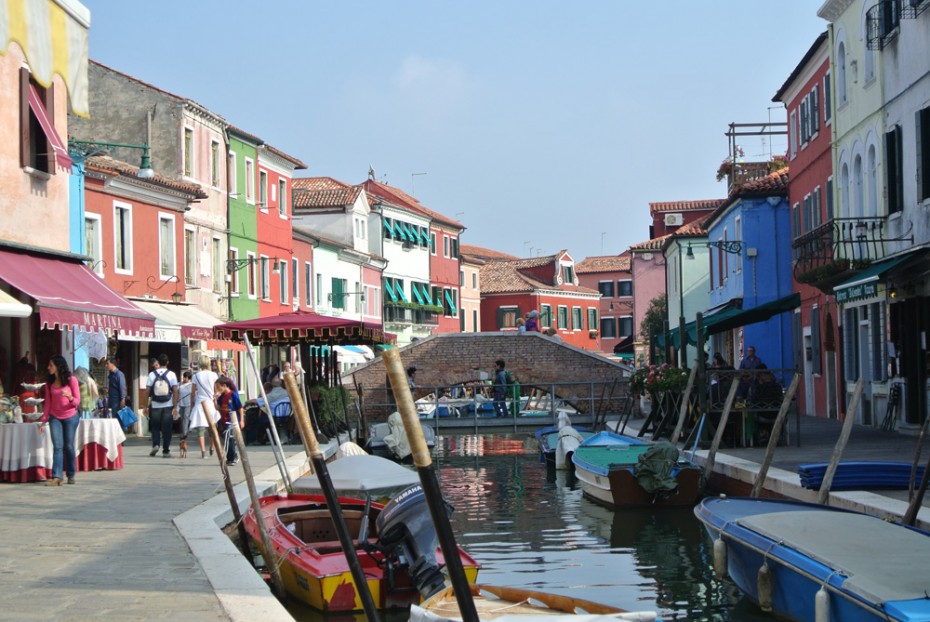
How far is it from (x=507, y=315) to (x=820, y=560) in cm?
7067

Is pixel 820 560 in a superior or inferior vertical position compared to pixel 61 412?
inferior

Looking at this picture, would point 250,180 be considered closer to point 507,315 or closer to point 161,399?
point 161,399

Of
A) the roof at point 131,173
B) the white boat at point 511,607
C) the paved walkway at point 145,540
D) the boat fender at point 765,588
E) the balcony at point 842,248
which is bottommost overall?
the boat fender at point 765,588

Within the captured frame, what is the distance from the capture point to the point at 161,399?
19.5 meters

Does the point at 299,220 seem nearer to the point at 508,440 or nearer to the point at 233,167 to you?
the point at 233,167

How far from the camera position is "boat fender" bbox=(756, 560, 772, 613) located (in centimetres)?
953

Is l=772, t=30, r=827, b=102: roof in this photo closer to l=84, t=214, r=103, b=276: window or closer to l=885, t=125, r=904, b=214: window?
l=885, t=125, r=904, b=214: window

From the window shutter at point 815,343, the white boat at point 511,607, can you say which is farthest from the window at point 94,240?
the white boat at point 511,607

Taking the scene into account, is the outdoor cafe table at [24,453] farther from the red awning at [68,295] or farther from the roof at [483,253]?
the roof at [483,253]

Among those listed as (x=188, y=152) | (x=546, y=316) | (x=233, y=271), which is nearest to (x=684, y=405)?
(x=188, y=152)

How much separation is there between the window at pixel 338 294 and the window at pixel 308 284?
2.66 m

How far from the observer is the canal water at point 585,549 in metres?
10.9

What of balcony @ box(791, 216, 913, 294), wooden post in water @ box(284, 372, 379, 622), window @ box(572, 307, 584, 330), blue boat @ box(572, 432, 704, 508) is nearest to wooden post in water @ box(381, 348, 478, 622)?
wooden post in water @ box(284, 372, 379, 622)

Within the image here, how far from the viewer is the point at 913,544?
8.80 m
